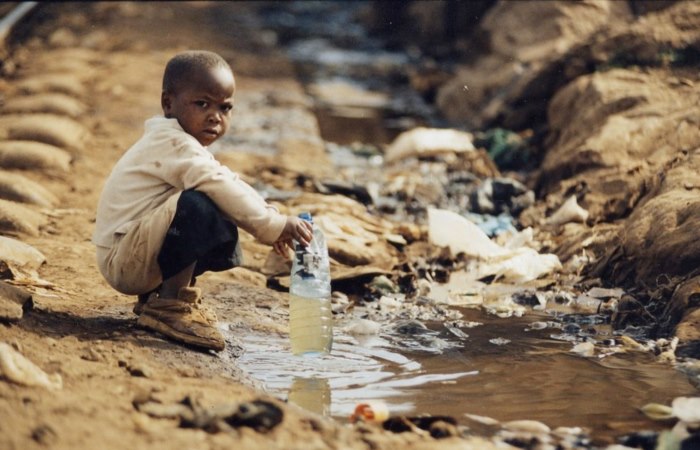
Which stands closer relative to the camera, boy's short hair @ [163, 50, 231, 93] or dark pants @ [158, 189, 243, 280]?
dark pants @ [158, 189, 243, 280]

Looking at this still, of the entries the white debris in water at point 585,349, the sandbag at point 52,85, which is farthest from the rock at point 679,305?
the sandbag at point 52,85

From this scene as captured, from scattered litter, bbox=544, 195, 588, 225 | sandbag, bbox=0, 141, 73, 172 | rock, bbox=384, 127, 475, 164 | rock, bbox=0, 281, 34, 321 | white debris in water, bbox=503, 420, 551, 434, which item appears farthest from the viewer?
rock, bbox=384, 127, 475, 164

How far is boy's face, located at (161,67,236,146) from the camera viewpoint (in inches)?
148

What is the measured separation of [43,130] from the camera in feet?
24.9

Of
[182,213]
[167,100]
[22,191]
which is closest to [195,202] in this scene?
[182,213]

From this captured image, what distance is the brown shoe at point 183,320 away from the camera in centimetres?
378

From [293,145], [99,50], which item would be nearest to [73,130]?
[293,145]

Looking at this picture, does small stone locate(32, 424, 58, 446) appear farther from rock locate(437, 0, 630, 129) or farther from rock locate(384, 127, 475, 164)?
rock locate(437, 0, 630, 129)

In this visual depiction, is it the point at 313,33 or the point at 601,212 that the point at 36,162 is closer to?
the point at 601,212

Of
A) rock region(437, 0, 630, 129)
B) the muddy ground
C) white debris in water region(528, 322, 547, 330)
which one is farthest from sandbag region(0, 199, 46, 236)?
rock region(437, 0, 630, 129)

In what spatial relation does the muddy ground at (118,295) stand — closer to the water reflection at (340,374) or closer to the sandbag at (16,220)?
the sandbag at (16,220)

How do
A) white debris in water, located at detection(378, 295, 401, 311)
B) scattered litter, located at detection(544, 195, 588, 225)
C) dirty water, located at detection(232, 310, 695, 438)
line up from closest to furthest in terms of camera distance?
1. dirty water, located at detection(232, 310, 695, 438)
2. white debris in water, located at detection(378, 295, 401, 311)
3. scattered litter, located at detection(544, 195, 588, 225)

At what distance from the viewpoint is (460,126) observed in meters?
9.73

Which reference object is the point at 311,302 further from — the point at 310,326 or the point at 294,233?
the point at 294,233
